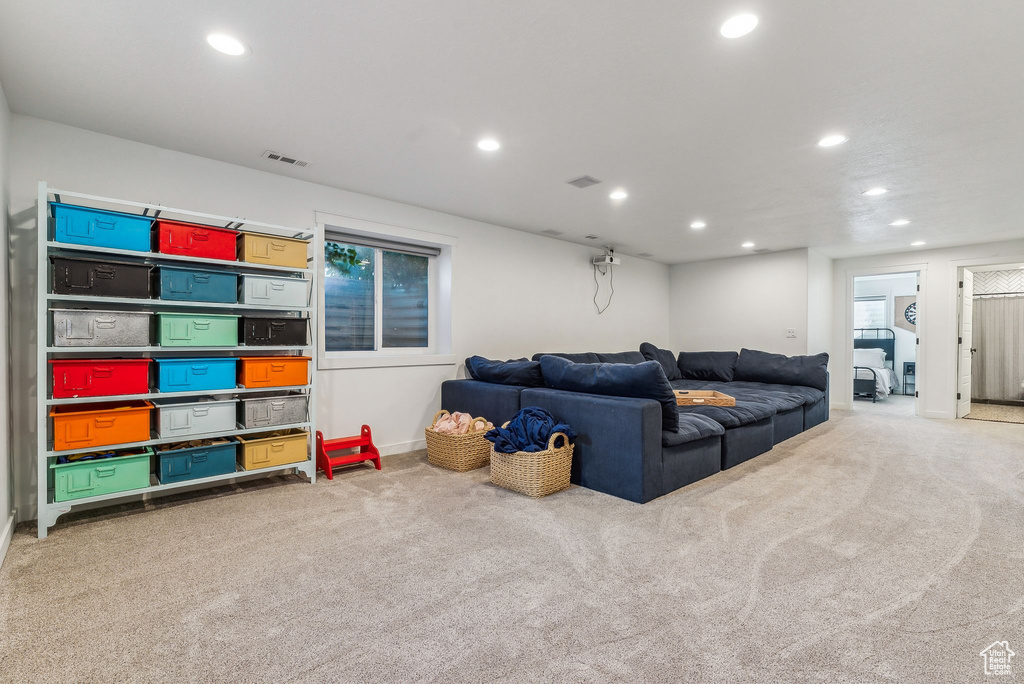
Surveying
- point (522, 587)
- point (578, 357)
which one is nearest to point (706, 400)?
point (578, 357)

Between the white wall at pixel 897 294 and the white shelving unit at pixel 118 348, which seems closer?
the white shelving unit at pixel 118 348

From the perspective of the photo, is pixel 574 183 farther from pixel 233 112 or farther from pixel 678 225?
pixel 233 112

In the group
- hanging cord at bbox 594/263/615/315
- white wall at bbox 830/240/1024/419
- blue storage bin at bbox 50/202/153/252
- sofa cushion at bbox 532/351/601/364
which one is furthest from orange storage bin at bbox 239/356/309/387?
white wall at bbox 830/240/1024/419

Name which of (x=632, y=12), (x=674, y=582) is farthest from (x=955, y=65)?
(x=674, y=582)

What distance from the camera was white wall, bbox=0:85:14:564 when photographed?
2.38 metres

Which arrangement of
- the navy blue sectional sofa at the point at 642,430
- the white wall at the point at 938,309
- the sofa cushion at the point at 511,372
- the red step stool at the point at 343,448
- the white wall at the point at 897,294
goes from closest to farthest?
the navy blue sectional sofa at the point at 642,430, the red step stool at the point at 343,448, the sofa cushion at the point at 511,372, the white wall at the point at 938,309, the white wall at the point at 897,294

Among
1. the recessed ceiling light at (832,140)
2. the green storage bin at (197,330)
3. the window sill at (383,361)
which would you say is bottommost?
the window sill at (383,361)

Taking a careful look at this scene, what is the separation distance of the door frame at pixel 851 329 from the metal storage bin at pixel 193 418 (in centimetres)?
755

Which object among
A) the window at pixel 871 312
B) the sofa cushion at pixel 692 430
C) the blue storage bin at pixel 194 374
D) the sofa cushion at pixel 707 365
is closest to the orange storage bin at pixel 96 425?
the blue storage bin at pixel 194 374

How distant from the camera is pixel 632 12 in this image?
182cm

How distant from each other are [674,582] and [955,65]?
8.31ft

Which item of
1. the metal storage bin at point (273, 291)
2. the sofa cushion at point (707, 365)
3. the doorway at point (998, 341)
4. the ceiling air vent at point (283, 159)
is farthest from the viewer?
the doorway at point (998, 341)

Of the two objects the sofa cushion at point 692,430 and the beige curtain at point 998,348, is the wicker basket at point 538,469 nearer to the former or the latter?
the sofa cushion at point 692,430

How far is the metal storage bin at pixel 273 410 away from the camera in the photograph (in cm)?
314
